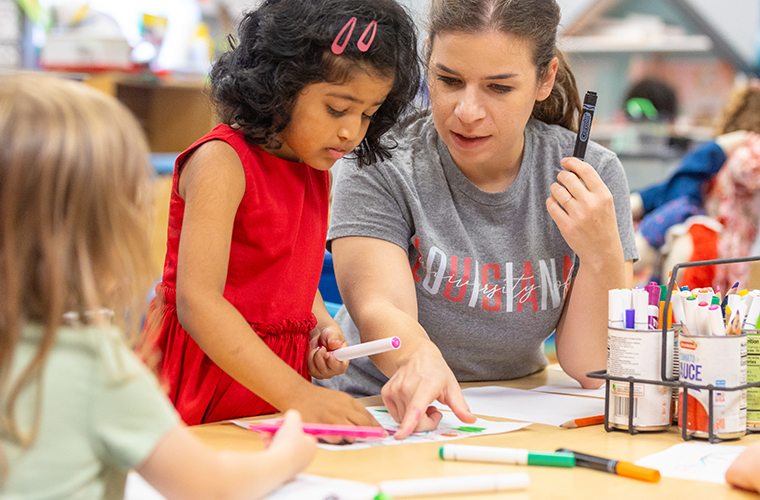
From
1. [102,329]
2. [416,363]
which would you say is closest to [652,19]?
[416,363]

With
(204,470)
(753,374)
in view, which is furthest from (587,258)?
(204,470)

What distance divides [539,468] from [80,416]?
17.3 inches

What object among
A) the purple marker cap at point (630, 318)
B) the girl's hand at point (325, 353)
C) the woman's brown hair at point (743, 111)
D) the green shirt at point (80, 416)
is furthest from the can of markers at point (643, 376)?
the woman's brown hair at point (743, 111)

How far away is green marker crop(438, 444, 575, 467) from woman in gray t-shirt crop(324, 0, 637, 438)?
0.79 feet

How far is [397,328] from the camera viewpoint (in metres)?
0.99

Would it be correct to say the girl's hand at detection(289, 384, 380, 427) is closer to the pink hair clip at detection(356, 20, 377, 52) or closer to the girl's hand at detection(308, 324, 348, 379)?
the girl's hand at detection(308, 324, 348, 379)

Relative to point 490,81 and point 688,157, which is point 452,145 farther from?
point 688,157

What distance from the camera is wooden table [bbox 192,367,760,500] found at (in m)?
0.68

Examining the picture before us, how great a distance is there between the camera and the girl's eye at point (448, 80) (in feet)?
3.59

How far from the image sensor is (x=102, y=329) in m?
0.51

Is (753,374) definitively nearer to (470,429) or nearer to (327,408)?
(470,429)

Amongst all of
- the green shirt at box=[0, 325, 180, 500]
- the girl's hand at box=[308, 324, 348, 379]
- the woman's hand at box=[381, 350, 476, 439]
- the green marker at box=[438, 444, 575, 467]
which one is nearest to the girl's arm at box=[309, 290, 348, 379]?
the girl's hand at box=[308, 324, 348, 379]

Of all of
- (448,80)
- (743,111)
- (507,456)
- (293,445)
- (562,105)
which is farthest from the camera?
(743,111)

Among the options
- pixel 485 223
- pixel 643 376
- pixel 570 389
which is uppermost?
pixel 485 223
